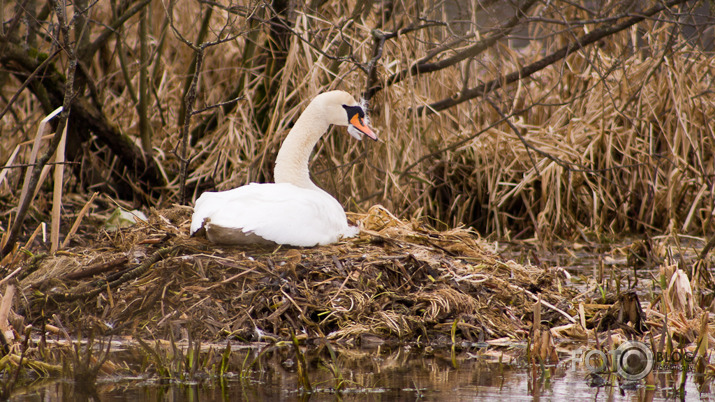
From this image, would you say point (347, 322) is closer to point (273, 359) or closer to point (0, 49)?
point (273, 359)

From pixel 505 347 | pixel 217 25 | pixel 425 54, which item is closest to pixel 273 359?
pixel 505 347

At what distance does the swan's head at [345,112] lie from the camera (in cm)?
593

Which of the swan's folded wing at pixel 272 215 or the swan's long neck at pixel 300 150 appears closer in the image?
the swan's folded wing at pixel 272 215

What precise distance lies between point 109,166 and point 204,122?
3.41 feet

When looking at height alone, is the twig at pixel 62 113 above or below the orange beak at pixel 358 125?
below

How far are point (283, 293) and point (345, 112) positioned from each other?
1.83 metres

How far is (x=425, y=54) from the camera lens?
7922mm

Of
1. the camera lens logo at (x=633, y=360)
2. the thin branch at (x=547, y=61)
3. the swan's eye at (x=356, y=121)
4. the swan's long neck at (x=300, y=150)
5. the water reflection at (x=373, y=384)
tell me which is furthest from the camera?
the thin branch at (x=547, y=61)

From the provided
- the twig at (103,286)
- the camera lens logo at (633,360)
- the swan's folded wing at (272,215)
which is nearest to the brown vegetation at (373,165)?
the twig at (103,286)

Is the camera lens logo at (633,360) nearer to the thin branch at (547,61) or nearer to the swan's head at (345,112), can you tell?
the swan's head at (345,112)

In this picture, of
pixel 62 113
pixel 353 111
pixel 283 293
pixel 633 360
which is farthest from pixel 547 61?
pixel 62 113

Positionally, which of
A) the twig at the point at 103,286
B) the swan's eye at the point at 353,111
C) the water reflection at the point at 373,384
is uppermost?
the swan's eye at the point at 353,111

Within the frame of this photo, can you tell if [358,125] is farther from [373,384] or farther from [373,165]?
[373,384]

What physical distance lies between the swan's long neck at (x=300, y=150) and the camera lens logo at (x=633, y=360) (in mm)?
2668
